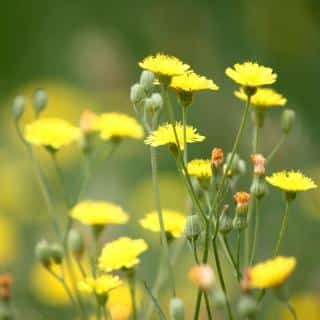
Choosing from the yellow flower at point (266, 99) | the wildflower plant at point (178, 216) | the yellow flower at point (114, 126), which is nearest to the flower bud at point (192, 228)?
the wildflower plant at point (178, 216)

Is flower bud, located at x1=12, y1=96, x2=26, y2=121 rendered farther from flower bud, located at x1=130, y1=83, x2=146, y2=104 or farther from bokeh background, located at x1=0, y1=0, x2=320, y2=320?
bokeh background, located at x1=0, y1=0, x2=320, y2=320

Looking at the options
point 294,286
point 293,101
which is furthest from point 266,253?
point 293,101

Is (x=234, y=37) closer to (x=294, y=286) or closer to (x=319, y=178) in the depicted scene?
(x=319, y=178)

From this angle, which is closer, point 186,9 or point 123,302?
point 123,302

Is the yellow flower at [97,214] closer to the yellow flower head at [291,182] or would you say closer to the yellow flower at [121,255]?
the yellow flower at [121,255]

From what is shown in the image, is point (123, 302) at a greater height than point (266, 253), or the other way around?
point (266, 253)

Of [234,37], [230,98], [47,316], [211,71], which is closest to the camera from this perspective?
[47,316]
